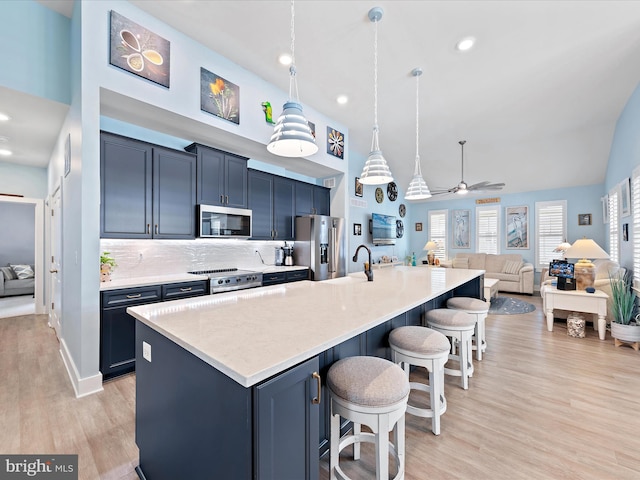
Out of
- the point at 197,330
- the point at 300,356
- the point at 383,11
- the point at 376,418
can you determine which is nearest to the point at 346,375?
the point at 376,418

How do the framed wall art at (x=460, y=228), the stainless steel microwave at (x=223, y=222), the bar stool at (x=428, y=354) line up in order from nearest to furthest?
the bar stool at (x=428, y=354)
the stainless steel microwave at (x=223, y=222)
the framed wall art at (x=460, y=228)

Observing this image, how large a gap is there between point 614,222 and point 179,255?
7.25 metres

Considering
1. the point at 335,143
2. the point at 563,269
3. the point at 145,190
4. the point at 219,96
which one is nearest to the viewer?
the point at 145,190

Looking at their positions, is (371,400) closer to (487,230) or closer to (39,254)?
(39,254)

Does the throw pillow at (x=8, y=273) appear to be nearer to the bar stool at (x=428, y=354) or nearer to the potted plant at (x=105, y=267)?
the potted plant at (x=105, y=267)

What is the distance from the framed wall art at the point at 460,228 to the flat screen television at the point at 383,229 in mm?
1975

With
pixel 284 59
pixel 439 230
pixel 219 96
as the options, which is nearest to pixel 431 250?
pixel 439 230

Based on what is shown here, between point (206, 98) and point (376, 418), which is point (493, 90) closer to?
point (206, 98)

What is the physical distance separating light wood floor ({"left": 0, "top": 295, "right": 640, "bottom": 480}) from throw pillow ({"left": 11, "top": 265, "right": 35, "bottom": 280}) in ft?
13.9

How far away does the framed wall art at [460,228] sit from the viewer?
8125mm

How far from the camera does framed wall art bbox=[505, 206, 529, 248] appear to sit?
23.8ft

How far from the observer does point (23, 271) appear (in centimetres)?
620

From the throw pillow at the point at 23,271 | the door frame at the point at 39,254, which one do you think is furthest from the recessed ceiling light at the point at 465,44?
the throw pillow at the point at 23,271

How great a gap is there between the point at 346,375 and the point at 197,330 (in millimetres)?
708
